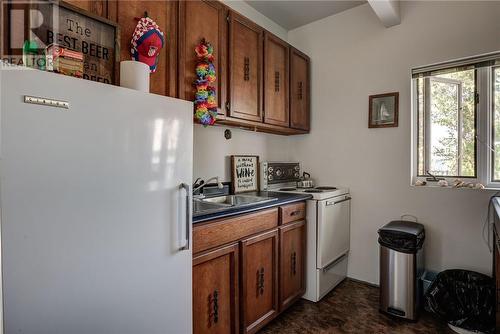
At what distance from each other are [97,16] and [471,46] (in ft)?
8.51

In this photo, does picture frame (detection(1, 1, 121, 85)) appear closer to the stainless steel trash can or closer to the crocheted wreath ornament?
the crocheted wreath ornament

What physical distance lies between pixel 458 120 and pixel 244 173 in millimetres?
1867

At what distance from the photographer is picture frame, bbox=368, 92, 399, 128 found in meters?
2.44

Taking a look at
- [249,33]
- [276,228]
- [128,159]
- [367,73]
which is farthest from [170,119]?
[367,73]

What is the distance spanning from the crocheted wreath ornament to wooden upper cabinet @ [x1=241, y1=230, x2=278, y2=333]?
84 cm

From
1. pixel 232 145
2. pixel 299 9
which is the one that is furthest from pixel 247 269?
pixel 299 9

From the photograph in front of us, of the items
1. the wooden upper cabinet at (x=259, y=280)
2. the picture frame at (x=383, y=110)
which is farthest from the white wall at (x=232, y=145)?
the picture frame at (x=383, y=110)

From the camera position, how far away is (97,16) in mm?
1195

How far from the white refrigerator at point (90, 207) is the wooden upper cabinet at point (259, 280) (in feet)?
1.77

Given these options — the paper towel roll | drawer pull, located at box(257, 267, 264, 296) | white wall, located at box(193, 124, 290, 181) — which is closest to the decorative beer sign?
the paper towel roll

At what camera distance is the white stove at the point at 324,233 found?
2.24 meters

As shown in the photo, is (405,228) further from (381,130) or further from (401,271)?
(381,130)

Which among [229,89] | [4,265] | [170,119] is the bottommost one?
[4,265]

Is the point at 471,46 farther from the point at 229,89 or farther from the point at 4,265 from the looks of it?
the point at 4,265
